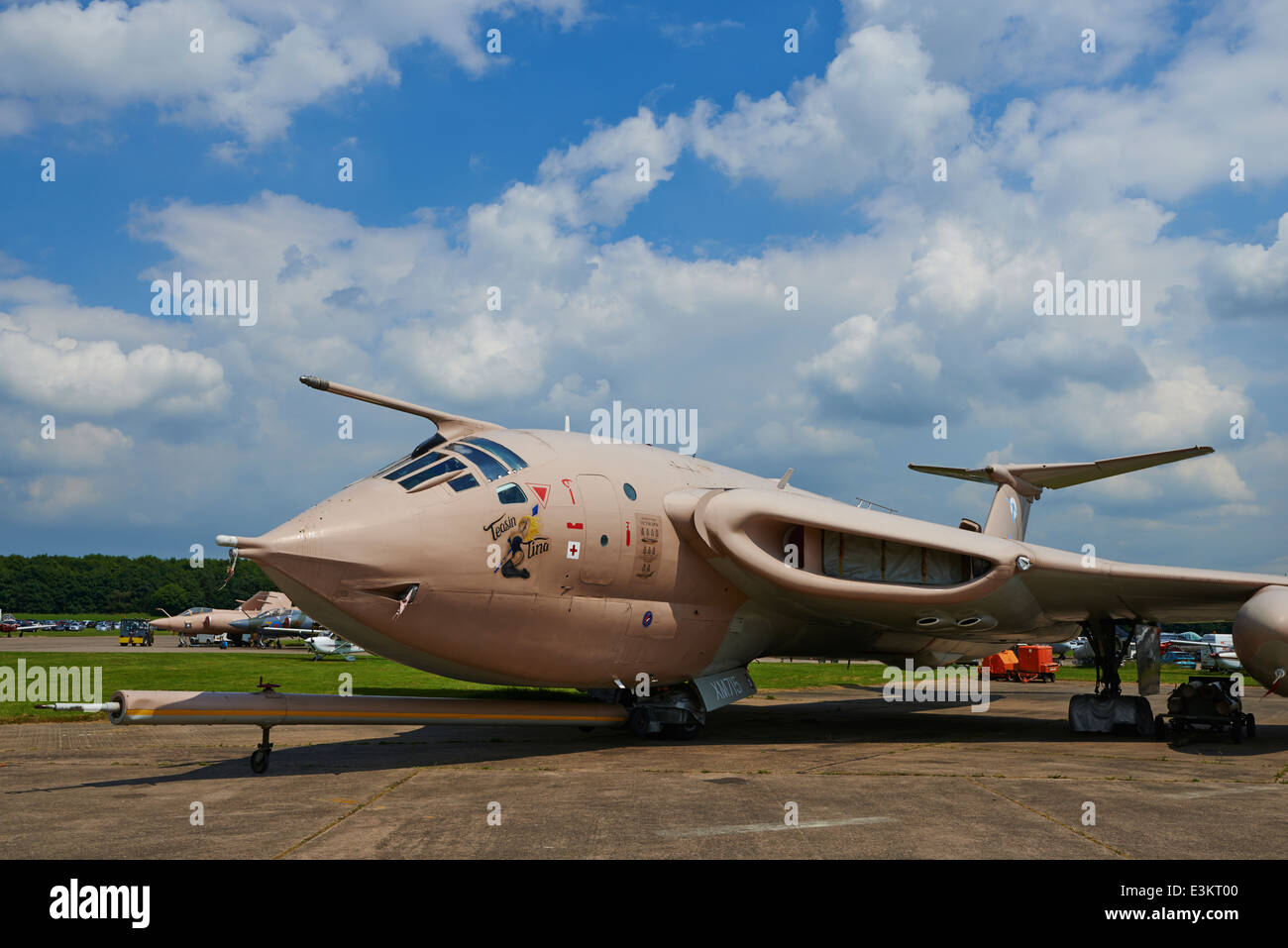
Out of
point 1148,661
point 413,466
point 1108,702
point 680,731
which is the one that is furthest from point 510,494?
point 1148,661

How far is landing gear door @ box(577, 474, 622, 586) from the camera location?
1380cm

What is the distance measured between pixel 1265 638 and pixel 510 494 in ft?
37.7

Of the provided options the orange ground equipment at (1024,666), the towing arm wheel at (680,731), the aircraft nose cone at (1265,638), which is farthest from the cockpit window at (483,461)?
the orange ground equipment at (1024,666)

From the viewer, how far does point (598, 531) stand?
13922mm

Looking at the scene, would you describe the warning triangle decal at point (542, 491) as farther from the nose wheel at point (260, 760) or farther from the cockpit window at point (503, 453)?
the nose wheel at point (260, 760)

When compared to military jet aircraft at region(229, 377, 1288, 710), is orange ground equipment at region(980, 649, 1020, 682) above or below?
below

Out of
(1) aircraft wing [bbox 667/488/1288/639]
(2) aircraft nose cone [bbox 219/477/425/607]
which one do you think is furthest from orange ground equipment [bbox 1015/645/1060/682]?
(2) aircraft nose cone [bbox 219/477/425/607]

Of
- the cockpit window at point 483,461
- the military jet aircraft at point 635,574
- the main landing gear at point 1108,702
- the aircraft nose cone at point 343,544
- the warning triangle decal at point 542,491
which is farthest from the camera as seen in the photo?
the main landing gear at point 1108,702

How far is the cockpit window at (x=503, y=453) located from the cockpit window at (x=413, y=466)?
2.05 ft

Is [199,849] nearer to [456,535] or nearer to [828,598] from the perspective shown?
[456,535]

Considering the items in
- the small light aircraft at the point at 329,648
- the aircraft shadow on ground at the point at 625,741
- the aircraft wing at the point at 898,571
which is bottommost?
the small light aircraft at the point at 329,648

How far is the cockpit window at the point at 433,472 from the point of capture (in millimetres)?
12773

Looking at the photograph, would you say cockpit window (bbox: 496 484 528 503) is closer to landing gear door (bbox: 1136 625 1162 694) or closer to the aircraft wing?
the aircraft wing

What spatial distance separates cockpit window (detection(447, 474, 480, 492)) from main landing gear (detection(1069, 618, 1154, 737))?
490 inches
